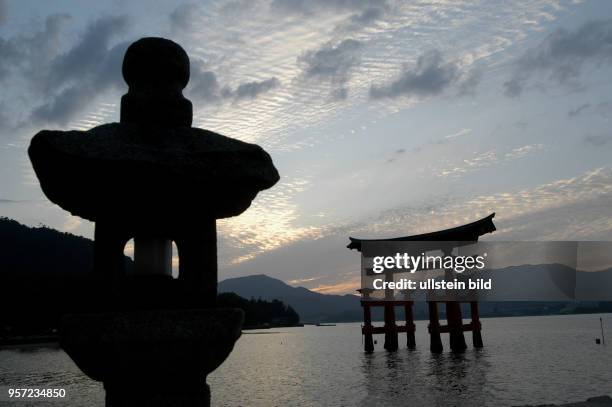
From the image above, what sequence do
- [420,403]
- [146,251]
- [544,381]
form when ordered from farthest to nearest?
1. [544,381]
2. [420,403]
3. [146,251]

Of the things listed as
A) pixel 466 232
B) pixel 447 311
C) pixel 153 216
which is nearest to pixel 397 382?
pixel 447 311

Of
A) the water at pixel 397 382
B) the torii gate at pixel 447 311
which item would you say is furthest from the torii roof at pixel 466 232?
the water at pixel 397 382

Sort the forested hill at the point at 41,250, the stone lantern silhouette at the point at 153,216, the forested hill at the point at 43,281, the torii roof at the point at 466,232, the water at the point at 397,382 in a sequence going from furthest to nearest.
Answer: the forested hill at the point at 41,250
the forested hill at the point at 43,281
the torii roof at the point at 466,232
the water at the point at 397,382
the stone lantern silhouette at the point at 153,216

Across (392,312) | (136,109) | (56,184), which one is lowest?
(392,312)

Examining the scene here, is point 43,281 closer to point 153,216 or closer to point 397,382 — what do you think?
point 397,382

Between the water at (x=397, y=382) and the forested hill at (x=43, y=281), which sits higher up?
the forested hill at (x=43, y=281)

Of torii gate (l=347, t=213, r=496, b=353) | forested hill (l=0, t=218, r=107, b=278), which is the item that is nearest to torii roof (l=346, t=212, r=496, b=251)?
torii gate (l=347, t=213, r=496, b=353)

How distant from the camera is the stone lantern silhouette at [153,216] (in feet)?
14.1

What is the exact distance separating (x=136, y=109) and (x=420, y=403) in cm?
1745

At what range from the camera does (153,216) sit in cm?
488

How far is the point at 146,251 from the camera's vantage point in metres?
4.99

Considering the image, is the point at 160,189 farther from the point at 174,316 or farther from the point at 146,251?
the point at 174,316

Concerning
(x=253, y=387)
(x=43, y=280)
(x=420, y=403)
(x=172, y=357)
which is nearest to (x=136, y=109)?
(x=172, y=357)

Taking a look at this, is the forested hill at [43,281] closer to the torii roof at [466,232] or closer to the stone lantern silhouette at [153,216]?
the stone lantern silhouette at [153,216]
